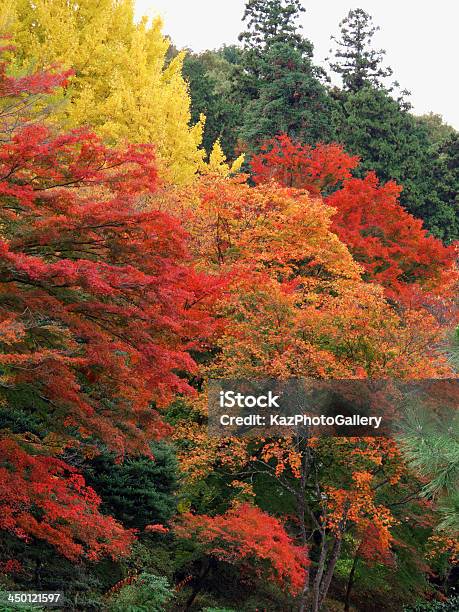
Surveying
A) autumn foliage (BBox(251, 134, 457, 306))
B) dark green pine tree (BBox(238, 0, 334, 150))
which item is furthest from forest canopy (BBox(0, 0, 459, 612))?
dark green pine tree (BBox(238, 0, 334, 150))

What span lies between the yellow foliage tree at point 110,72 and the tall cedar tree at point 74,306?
37.1 feet

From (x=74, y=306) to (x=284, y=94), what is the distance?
27.5 meters

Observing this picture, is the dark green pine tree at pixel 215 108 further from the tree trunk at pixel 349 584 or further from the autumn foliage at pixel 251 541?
the autumn foliage at pixel 251 541

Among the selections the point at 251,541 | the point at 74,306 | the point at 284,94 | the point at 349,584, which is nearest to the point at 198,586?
the point at 251,541

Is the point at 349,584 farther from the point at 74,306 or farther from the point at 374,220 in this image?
the point at 374,220

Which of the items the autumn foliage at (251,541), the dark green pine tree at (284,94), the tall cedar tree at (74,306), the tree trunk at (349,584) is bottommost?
the tree trunk at (349,584)

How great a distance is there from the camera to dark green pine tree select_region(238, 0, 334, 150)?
117ft

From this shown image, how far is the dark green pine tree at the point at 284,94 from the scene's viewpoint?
35594mm

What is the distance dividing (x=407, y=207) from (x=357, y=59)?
38.9ft

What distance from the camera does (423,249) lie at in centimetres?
3014

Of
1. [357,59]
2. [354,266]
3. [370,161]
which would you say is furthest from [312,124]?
[354,266]

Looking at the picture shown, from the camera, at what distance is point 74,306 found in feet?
34.8

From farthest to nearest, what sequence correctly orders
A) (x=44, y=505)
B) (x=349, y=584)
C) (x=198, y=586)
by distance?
(x=349, y=584) → (x=198, y=586) → (x=44, y=505)

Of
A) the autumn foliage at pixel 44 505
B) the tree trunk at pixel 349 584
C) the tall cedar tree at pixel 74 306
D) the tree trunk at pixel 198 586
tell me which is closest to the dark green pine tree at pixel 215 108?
the tree trunk at pixel 349 584
